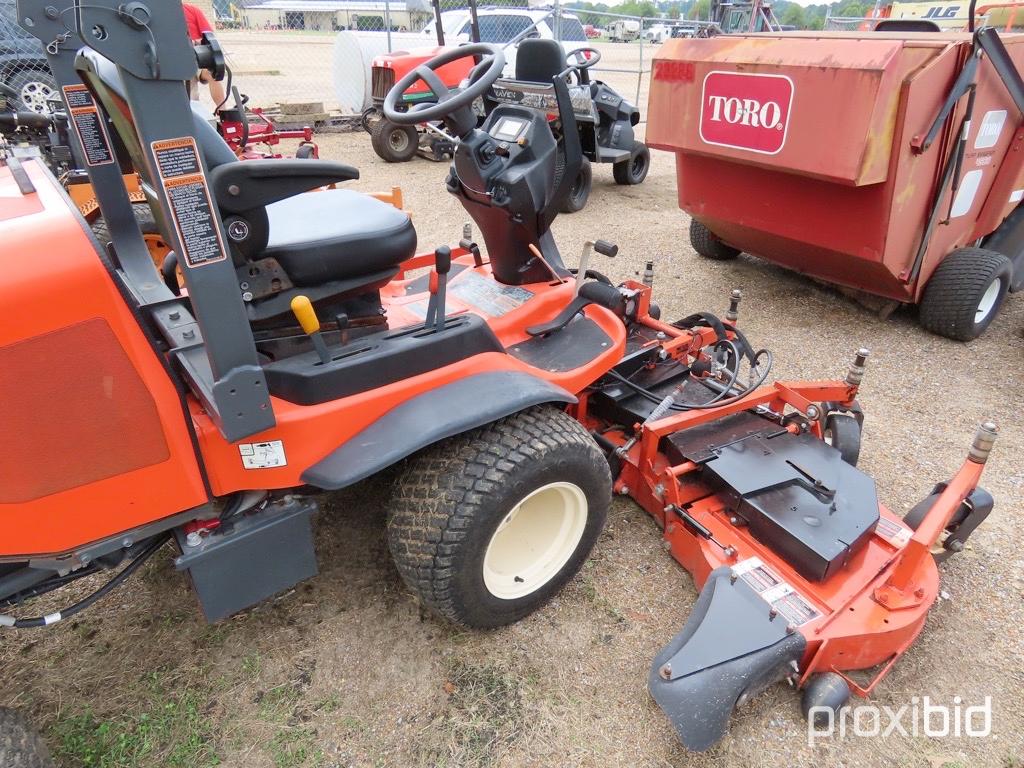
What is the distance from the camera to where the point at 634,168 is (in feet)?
24.8

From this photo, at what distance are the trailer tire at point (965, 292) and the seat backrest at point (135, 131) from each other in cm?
387

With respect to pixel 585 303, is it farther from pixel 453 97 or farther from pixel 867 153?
pixel 867 153

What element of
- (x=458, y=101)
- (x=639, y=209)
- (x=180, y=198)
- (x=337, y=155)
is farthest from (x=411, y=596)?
(x=337, y=155)

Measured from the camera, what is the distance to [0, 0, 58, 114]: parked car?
7.34 metres

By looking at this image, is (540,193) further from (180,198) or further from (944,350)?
(944,350)

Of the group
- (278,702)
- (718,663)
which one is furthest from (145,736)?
(718,663)

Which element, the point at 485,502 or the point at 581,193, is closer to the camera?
the point at 485,502

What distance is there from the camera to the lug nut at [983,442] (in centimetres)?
197

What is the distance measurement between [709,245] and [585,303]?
285 centimetres

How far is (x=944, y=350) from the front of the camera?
4008 mm

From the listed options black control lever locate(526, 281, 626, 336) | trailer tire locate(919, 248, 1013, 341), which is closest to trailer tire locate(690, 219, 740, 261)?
trailer tire locate(919, 248, 1013, 341)

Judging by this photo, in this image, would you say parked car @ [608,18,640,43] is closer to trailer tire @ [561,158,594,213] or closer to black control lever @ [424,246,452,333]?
trailer tire @ [561,158,594,213]

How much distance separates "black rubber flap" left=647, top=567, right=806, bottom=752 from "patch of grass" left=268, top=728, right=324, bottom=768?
95 centimetres

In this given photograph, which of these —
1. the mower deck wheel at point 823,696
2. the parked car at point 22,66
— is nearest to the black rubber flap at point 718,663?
the mower deck wheel at point 823,696
